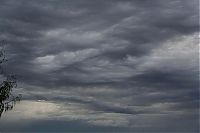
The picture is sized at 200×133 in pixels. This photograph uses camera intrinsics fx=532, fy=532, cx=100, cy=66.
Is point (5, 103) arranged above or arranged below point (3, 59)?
below

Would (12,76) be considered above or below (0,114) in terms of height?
above

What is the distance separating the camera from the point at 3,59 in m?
82.2

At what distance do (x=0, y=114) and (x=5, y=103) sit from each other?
2.03 metres

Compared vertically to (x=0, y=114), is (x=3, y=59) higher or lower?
higher

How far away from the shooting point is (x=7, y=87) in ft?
266

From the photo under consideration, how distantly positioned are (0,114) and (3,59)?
8737 mm

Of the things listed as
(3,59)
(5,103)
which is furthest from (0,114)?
(3,59)

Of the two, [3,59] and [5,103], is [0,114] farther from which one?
[3,59]

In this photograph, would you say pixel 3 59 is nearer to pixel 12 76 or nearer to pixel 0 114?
pixel 12 76

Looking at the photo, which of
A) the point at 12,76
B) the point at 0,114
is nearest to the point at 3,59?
the point at 12,76

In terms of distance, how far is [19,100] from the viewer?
3221 inches

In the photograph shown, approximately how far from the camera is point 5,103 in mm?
80562

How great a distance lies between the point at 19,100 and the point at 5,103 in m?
2.33

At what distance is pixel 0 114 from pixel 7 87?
4336 mm
